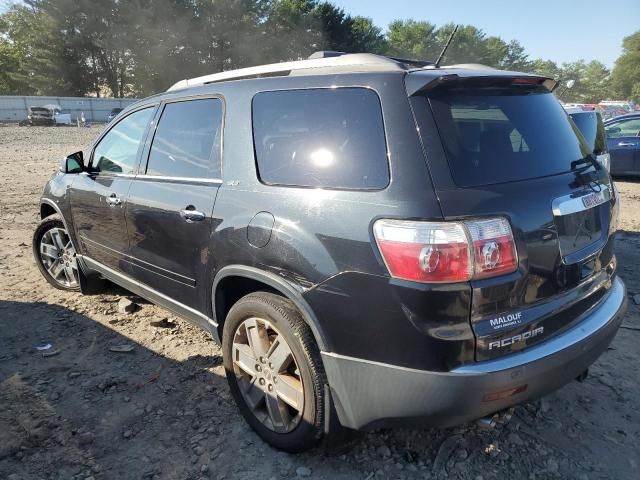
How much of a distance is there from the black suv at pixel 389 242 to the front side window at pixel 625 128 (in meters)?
10.1

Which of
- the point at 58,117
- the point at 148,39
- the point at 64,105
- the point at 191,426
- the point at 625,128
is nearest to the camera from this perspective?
the point at 191,426

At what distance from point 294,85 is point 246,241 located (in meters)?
0.81

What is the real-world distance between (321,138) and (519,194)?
0.90 meters

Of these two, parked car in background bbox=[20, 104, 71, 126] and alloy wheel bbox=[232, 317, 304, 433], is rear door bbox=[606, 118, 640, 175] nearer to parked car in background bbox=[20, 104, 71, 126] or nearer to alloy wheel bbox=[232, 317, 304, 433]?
alloy wheel bbox=[232, 317, 304, 433]

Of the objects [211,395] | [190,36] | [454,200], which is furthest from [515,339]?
[190,36]

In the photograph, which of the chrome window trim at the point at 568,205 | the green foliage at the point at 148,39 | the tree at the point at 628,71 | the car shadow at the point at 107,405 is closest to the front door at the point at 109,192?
the car shadow at the point at 107,405

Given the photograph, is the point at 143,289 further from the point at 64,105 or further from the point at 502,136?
the point at 64,105

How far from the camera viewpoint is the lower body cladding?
73.6 inches

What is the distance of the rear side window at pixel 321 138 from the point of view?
2.07m

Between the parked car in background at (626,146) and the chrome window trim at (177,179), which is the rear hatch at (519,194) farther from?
the parked car in background at (626,146)

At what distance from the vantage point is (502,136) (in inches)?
86.1

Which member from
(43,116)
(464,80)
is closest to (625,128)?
(464,80)

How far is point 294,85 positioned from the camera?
2.46m

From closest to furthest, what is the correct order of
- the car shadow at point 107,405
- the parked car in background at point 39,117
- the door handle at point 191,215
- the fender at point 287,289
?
the fender at point 287,289, the car shadow at point 107,405, the door handle at point 191,215, the parked car in background at point 39,117
